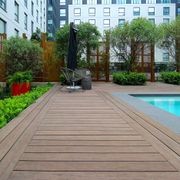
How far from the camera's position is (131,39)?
61.9 ft

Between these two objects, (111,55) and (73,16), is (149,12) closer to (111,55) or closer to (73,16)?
(73,16)

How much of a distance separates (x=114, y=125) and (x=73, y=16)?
62539mm

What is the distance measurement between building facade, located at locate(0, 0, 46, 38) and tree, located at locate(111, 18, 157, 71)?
345 inches

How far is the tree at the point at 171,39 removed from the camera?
19.8 metres

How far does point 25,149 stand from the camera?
158 inches

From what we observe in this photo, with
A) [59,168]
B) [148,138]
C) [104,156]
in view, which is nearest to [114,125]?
[148,138]

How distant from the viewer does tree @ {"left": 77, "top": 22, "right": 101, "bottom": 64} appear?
17.7m

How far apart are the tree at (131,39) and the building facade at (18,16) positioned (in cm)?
877

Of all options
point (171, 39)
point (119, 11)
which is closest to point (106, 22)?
point (119, 11)

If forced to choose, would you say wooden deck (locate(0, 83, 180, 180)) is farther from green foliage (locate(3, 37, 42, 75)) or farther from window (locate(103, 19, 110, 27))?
window (locate(103, 19, 110, 27))

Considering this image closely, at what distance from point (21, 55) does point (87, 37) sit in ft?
14.1

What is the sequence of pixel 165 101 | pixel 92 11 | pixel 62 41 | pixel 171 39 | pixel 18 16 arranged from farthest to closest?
pixel 92 11, pixel 18 16, pixel 171 39, pixel 62 41, pixel 165 101

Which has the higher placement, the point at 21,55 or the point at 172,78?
the point at 21,55

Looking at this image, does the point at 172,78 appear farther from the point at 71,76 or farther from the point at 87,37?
the point at 71,76
